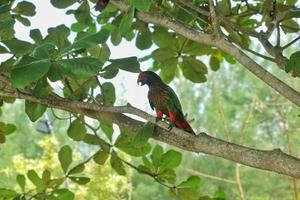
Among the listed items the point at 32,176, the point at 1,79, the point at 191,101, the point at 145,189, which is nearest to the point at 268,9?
the point at 1,79

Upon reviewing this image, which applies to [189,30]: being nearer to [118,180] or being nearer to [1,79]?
[1,79]

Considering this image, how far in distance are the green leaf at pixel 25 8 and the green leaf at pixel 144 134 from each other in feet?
3.01

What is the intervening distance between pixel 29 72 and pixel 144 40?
1.19 m

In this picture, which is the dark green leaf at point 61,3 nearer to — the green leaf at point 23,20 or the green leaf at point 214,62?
the green leaf at point 23,20

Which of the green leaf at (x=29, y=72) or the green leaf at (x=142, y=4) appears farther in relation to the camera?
the green leaf at (x=142, y=4)

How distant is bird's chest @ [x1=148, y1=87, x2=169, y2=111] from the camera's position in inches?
65.4

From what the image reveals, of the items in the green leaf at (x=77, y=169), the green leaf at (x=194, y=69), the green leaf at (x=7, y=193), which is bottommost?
the green leaf at (x=7, y=193)

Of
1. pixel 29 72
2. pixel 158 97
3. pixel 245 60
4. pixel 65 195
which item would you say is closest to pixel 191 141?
pixel 245 60

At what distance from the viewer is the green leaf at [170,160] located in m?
1.85

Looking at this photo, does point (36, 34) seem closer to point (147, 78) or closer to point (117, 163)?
point (147, 78)

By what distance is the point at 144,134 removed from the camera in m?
1.43

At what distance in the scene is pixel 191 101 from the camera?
12328 millimetres

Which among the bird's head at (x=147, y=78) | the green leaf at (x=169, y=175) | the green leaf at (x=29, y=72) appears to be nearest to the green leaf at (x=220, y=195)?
the green leaf at (x=169, y=175)

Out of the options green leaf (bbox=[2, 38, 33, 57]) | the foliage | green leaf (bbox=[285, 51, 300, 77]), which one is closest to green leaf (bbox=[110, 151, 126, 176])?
the foliage
